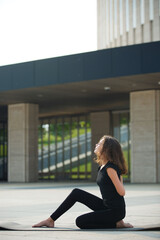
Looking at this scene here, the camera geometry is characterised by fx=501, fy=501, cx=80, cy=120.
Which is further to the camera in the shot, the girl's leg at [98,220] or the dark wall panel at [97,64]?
the dark wall panel at [97,64]

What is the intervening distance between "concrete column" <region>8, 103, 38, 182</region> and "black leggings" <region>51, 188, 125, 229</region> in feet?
81.2

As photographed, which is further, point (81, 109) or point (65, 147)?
point (65, 147)

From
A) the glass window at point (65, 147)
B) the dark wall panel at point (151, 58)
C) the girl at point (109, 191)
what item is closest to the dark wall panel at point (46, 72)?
the dark wall panel at point (151, 58)

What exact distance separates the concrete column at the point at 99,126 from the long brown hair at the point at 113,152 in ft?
101

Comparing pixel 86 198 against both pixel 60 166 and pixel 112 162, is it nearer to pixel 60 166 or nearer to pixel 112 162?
pixel 112 162

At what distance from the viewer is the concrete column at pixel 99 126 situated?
1491 inches

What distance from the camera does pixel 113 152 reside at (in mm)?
6984

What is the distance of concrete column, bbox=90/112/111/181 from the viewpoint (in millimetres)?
37875

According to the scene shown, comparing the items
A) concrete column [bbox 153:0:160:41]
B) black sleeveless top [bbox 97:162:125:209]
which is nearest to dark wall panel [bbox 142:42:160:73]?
black sleeveless top [bbox 97:162:125:209]

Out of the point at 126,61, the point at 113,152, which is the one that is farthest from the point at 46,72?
the point at 113,152

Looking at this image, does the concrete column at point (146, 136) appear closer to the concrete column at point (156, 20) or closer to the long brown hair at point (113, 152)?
the long brown hair at point (113, 152)

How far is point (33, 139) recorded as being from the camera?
32.2m

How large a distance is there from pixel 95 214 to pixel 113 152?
908 mm

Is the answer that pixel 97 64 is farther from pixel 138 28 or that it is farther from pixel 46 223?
pixel 138 28
